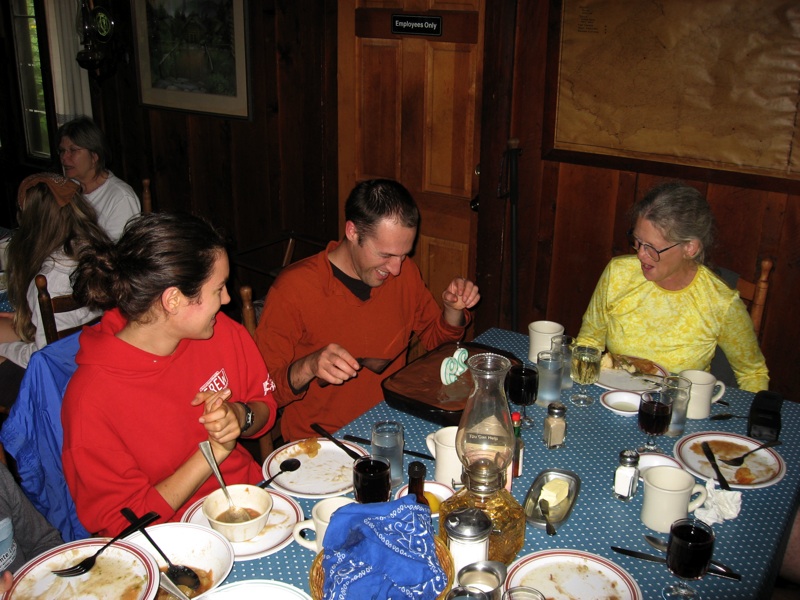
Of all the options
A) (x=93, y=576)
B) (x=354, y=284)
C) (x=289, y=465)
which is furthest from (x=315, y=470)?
(x=354, y=284)

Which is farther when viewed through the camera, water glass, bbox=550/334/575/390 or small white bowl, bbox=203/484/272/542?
water glass, bbox=550/334/575/390

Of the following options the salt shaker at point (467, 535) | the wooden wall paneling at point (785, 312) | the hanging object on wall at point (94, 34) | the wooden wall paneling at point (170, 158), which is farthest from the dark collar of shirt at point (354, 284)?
the hanging object on wall at point (94, 34)

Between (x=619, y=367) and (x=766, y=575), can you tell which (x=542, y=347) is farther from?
→ (x=766, y=575)

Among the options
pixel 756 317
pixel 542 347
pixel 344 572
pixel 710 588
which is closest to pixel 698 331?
pixel 756 317

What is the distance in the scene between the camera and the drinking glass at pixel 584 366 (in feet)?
7.11

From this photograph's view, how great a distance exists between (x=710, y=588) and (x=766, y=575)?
15 cm

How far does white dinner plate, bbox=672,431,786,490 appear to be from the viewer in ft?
5.67

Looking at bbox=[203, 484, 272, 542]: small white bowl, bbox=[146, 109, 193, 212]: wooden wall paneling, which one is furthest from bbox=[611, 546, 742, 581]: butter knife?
bbox=[146, 109, 193, 212]: wooden wall paneling

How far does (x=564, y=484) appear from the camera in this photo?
5.28ft

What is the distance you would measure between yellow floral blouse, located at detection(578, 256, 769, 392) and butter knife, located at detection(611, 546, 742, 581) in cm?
108

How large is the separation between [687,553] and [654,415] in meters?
0.54

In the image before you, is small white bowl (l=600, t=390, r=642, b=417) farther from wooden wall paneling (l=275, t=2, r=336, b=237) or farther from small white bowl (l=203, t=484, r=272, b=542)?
wooden wall paneling (l=275, t=2, r=336, b=237)

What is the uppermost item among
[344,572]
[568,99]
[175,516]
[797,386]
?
[568,99]

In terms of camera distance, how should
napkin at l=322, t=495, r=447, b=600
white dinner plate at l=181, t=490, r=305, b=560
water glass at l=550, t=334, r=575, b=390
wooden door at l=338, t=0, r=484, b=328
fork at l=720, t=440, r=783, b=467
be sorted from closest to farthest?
napkin at l=322, t=495, r=447, b=600 → white dinner plate at l=181, t=490, r=305, b=560 → fork at l=720, t=440, r=783, b=467 → water glass at l=550, t=334, r=575, b=390 → wooden door at l=338, t=0, r=484, b=328
